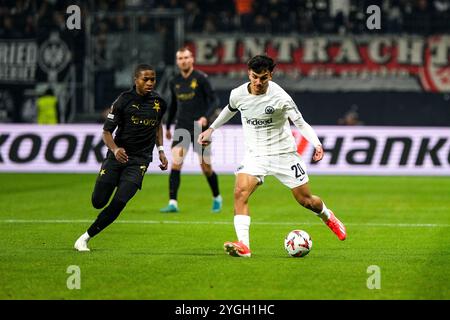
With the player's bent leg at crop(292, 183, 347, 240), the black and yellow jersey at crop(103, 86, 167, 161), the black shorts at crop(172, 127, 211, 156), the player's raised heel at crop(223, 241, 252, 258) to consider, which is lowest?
the black shorts at crop(172, 127, 211, 156)

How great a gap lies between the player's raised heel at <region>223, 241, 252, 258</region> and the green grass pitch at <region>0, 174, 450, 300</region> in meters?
0.13

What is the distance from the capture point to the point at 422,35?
103 ft

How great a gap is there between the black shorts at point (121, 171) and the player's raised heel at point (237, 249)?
1.39 meters

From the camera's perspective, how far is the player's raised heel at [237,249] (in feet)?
35.3

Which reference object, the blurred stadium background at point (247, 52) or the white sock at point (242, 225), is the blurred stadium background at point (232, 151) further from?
the white sock at point (242, 225)

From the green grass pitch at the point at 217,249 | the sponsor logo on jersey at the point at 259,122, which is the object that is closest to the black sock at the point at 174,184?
the green grass pitch at the point at 217,249

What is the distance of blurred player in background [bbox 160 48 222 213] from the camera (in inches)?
648

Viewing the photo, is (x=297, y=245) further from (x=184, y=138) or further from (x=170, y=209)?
(x=184, y=138)

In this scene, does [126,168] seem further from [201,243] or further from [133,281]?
[133,281]

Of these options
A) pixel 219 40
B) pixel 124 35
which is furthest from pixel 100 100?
pixel 219 40

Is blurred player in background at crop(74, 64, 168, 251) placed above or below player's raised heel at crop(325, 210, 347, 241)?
above

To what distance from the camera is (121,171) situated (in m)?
11.6

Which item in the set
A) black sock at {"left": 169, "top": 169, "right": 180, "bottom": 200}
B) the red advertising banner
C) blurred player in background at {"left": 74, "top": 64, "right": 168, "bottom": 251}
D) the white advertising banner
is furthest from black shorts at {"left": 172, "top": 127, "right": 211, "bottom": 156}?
the red advertising banner

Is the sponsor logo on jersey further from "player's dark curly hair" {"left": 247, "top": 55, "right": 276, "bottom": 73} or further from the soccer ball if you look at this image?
the soccer ball
